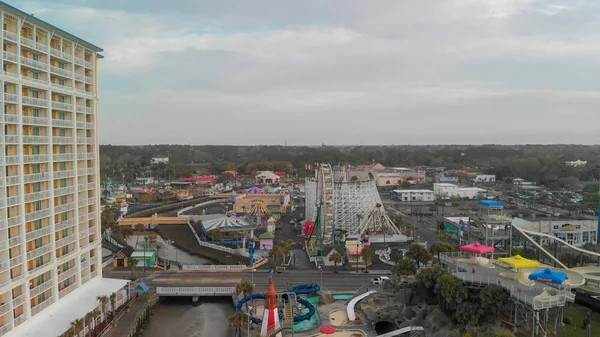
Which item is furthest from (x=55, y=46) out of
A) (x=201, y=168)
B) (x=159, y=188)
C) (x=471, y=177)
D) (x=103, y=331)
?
(x=201, y=168)

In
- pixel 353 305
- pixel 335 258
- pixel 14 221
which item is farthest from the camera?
pixel 335 258

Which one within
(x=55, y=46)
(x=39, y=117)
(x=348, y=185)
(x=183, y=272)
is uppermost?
(x=55, y=46)

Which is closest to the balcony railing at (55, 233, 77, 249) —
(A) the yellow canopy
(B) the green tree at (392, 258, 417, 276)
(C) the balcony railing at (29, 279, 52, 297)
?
(C) the balcony railing at (29, 279, 52, 297)

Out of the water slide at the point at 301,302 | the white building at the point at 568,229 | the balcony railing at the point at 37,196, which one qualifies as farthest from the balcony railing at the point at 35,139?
the white building at the point at 568,229

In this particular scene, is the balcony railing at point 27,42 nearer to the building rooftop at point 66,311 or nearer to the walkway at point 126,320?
the building rooftop at point 66,311

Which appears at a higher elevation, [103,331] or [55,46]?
[55,46]

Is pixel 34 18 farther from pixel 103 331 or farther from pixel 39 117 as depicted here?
pixel 103 331

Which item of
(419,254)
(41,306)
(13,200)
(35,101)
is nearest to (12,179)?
(13,200)

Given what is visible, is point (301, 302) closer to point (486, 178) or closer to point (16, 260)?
point (16, 260)
